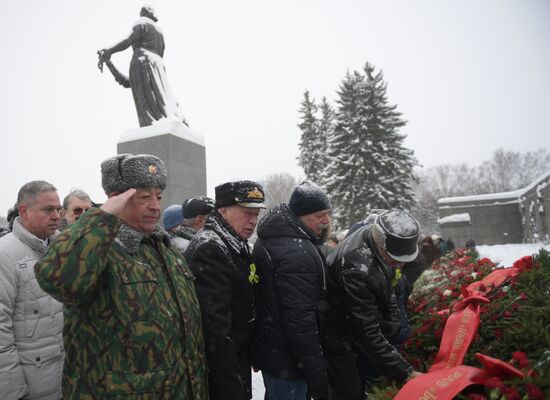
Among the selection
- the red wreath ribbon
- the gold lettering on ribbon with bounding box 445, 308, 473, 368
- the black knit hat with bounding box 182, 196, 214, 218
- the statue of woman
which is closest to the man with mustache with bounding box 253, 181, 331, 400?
the red wreath ribbon

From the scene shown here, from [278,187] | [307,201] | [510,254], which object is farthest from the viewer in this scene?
[278,187]

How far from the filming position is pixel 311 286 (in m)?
2.52

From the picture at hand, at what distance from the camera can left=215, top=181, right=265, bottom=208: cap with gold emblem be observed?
2.47 metres

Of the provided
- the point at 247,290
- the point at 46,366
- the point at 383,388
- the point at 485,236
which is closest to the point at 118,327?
the point at 247,290

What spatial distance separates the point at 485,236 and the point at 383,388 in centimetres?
2122

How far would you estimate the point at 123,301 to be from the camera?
167 centimetres

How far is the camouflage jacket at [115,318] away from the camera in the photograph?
1.53m

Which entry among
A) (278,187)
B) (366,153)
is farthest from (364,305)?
(278,187)

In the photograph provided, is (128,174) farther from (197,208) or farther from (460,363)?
(197,208)

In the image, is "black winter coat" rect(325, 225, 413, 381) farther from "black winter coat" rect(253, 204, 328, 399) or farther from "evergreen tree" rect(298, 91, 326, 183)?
"evergreen tree" rect(298, 91, 326, 183)

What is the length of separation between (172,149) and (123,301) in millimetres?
7122

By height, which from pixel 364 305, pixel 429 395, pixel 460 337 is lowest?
pixel 429 395

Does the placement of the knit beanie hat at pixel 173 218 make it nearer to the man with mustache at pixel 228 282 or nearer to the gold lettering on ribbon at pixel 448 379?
the man with mustache at pixel 228 282

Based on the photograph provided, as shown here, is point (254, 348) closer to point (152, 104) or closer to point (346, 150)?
point (152, 104)
